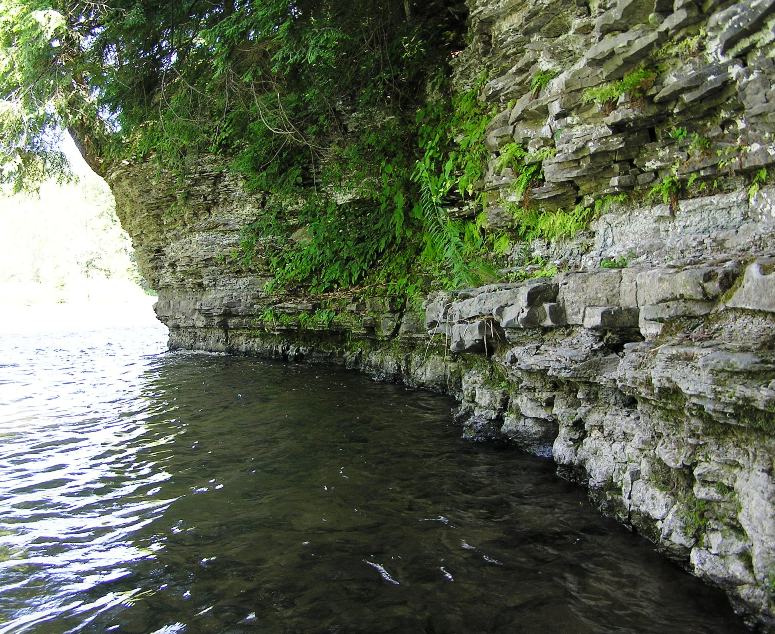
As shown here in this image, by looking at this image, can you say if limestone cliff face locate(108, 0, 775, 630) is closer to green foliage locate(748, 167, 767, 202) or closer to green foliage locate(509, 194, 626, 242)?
green foliage locate(748, 167, 767, 202)

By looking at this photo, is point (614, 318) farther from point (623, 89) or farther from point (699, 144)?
point (623, 89)

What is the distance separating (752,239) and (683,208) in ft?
2.92

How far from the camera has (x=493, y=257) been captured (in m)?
8.20

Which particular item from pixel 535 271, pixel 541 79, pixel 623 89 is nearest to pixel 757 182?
pixel 623 89

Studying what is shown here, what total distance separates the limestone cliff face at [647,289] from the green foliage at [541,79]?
0.03 meters

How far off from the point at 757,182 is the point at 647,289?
Result: 1265 millimetres

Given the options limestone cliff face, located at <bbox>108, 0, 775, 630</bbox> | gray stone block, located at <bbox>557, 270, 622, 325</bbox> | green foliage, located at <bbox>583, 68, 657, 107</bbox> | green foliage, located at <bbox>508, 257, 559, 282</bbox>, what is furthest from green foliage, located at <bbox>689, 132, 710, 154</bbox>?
green foliage, located at <bbox>508, 257, 559, 282</bbox>

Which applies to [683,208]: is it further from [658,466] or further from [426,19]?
[426,19]

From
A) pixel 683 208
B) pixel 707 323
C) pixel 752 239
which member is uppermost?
pixel 683 208

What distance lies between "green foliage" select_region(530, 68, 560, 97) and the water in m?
4.68

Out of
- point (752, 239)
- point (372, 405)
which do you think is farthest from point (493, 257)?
point (752, 239)

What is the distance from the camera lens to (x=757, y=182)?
4367mm

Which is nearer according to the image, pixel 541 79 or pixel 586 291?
pixel 586 291

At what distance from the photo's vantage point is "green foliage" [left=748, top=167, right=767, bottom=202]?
169 inches
